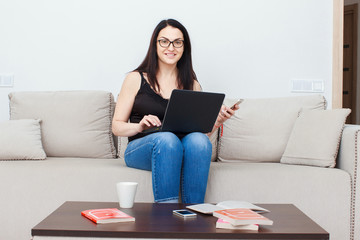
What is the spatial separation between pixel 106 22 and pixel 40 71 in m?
0.60

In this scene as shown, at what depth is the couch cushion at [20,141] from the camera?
222 cm

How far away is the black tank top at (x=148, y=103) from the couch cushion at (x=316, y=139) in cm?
78

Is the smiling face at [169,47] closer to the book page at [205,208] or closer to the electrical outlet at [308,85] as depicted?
the book page at [205,208]

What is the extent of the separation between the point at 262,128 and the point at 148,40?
110cm

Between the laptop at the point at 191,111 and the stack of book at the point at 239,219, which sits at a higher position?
the laptop at the point at 191,111

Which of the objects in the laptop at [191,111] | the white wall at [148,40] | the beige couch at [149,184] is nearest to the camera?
the laptop at [191,111]

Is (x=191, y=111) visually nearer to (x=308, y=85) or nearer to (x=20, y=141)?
(x=20, y=141)

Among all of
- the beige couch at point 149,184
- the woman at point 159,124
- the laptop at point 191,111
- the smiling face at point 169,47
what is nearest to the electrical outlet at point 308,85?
the beige couch at point 149,184

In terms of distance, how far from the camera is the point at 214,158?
2580 millimetres

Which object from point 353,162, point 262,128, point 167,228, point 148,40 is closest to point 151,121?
point 167,228

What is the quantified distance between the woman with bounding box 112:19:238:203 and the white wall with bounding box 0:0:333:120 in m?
0.75

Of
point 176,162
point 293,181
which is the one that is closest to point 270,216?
point 176,162

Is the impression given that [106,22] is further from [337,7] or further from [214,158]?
[337,7]

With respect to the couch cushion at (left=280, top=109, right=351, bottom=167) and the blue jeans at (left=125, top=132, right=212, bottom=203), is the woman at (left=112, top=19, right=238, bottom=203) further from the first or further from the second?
the couch cushion at (left=280, top=109, right=351, bottom=167)
